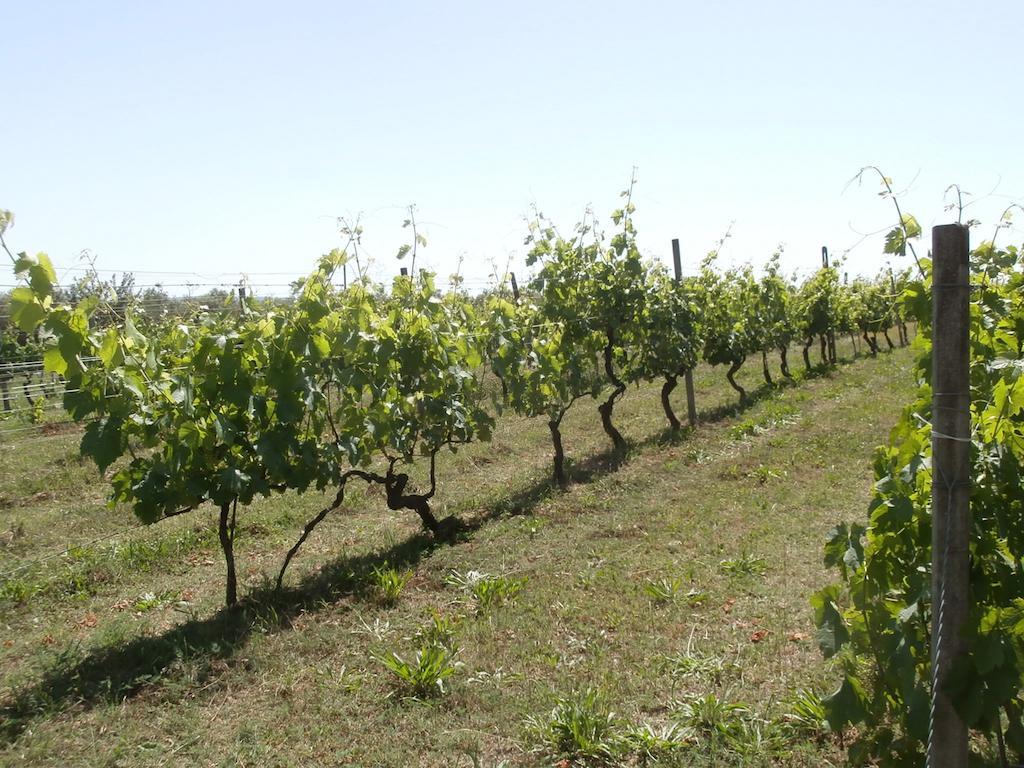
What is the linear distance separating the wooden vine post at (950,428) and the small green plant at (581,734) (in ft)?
4.69

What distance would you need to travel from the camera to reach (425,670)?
4086 mm

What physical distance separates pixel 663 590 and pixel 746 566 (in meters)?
0.75

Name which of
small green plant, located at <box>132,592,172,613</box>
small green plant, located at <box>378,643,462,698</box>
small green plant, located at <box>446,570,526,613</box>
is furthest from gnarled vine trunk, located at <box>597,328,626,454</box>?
small green plant, located at <box>378,643,462,698</box>

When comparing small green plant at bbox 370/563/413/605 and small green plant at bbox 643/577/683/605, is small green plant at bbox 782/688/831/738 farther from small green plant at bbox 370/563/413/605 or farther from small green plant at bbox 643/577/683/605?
small green plant at bbox 370/563/413/605

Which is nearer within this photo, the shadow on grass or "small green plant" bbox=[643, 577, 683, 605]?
the shadow on grass

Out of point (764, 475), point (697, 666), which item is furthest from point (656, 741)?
point (764, 475)

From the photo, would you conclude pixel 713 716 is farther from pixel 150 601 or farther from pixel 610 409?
pixel 610 409

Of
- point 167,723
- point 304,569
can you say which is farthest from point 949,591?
point 304,569

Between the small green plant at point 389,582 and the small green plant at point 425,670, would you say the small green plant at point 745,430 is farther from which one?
the small green plant at point 425,670

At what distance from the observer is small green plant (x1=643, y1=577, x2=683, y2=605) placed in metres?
5.09

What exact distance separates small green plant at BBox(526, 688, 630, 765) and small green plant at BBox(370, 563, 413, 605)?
1.93 m

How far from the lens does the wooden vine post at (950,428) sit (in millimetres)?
2164

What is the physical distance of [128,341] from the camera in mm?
4371

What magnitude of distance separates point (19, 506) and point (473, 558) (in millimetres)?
5922
